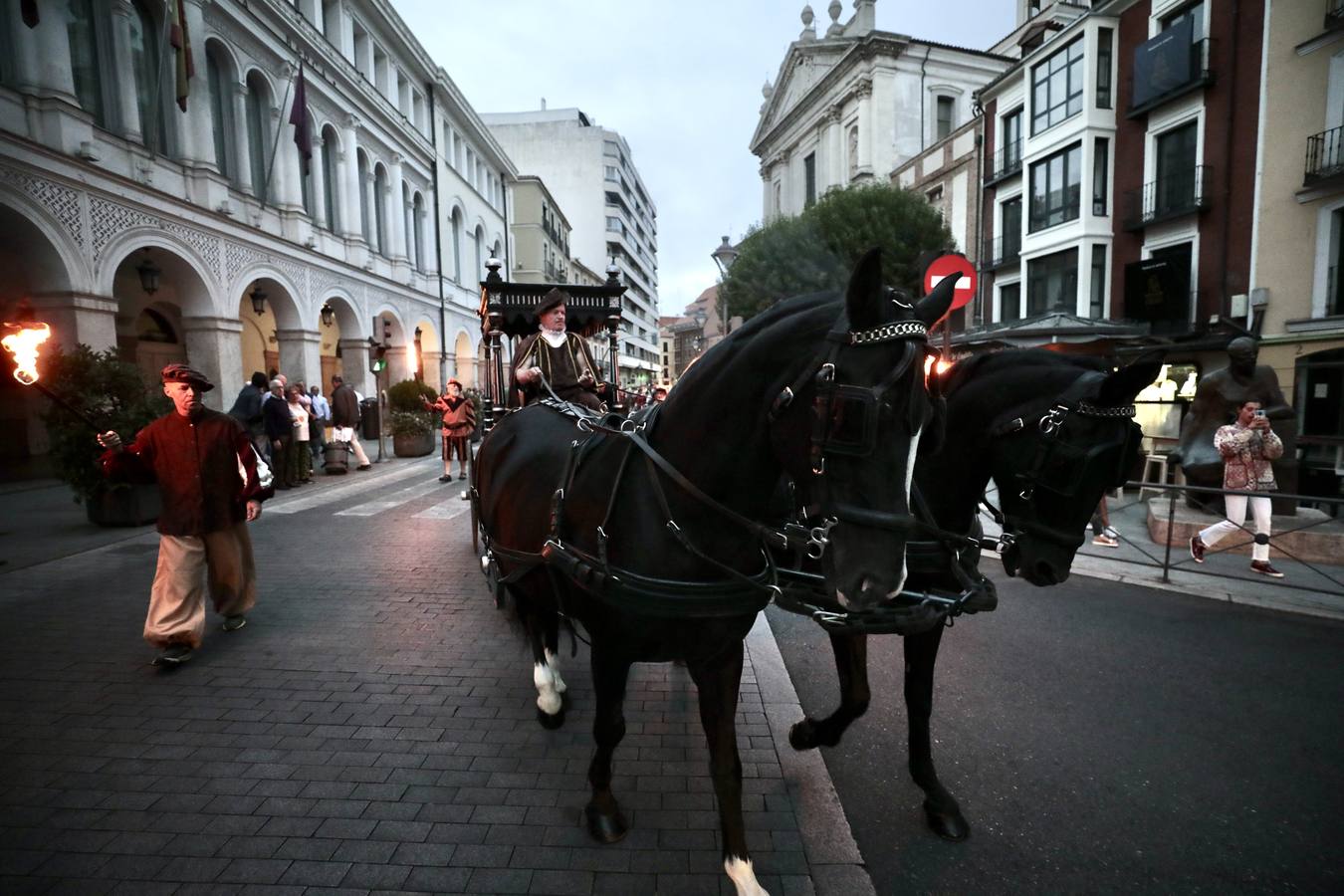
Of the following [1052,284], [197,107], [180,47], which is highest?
[180,47]

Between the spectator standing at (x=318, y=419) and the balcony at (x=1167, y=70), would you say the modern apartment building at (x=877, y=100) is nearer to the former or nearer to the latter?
the balcony at (x=1167, y=70)

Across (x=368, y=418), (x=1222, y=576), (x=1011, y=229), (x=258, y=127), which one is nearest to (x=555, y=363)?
(x=1222, y=576)

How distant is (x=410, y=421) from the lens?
16.9 m

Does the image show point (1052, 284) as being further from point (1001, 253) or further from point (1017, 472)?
point (1017, 472)

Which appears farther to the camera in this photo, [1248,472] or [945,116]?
[945,116]

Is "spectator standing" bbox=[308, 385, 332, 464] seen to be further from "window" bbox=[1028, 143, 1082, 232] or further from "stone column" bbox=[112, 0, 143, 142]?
"window" bbox=[1028, 143, 1082, 232]

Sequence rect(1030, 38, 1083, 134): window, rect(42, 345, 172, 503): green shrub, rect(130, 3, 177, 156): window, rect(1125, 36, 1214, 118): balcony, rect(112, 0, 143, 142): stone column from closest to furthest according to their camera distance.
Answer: rect(42, 345, 172, 503): green shrub
rect(112, 0, 143, 142): stone column
rect(130, 3, 177, 156): window
rect(1125, 36, 1214, 118): balcony
rect(1030, 38, 1083, 134): window

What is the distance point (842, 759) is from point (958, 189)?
28.7 metres

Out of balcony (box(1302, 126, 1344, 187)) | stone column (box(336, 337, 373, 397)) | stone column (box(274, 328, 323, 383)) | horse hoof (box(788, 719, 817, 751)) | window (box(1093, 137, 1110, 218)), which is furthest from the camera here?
stone column (box(336, 337, 373, 397))

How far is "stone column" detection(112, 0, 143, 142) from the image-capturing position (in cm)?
1178

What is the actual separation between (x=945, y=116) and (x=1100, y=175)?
730 inches

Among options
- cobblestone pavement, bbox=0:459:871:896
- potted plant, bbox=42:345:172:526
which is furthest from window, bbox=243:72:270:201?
cobblestone pavement, bbox=0:459:871:896

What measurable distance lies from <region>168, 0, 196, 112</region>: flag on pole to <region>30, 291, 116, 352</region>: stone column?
4483 millimetres

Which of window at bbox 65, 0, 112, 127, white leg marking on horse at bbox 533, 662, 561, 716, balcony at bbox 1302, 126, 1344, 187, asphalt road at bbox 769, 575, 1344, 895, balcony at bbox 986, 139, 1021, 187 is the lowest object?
asphalt road at bbox 769, 575, 1344, 895
